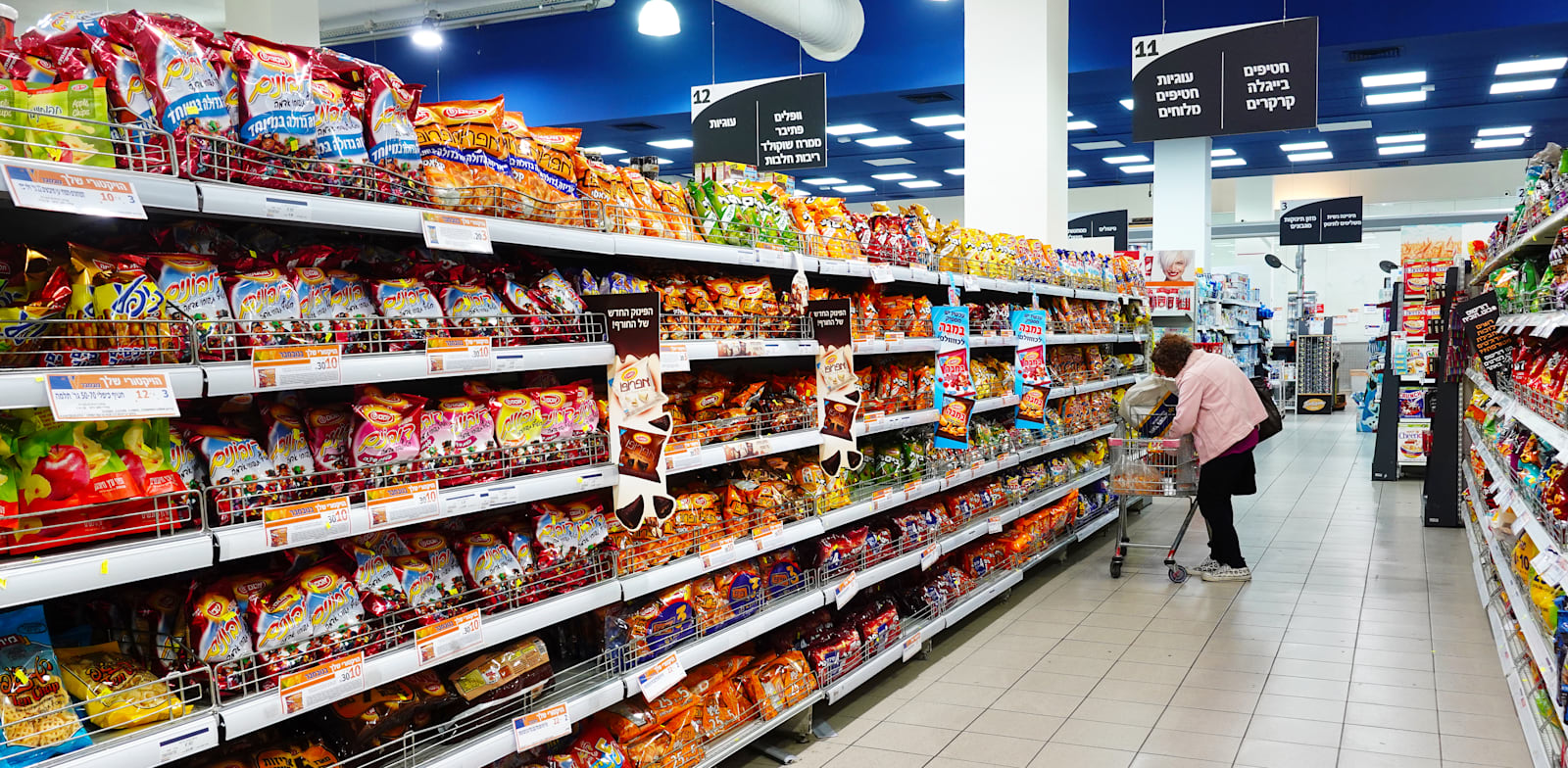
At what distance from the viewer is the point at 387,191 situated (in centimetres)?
229

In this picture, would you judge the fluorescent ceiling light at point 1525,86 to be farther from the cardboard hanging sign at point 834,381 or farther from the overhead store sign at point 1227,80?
the cardboard hanging sign at point 834,381

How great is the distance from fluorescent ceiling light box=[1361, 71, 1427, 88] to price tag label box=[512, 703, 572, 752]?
10905 mm

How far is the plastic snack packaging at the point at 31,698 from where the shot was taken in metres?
1.67

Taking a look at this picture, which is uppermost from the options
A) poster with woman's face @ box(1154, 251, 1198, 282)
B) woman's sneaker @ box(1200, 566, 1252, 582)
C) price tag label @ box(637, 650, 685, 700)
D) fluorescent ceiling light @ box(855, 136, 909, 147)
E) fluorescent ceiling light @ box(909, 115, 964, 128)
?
fluorescent ceiling light @ box(855, 136, 909, 147)

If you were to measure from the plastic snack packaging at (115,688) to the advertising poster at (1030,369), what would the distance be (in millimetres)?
4470

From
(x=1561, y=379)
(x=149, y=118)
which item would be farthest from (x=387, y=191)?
(x=1561, y=379)

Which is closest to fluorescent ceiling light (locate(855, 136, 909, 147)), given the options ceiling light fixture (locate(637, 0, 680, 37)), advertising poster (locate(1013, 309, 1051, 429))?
ceiling light fixture (locate(637, 0, 680, 37))

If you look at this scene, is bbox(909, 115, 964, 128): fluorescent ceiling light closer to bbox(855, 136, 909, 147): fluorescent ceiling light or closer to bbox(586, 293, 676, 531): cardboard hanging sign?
bbox(855, 136, 909, 147): fluorescent ceiling light

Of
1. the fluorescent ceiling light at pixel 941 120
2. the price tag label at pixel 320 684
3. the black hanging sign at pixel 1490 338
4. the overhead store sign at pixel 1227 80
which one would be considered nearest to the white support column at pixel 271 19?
the overhead store sign at pixel 1227 80

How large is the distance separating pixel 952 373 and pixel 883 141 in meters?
10.3

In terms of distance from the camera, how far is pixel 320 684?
2078mm

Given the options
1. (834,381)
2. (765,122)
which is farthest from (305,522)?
(765,122)

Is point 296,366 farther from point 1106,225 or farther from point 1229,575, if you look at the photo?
point 1106,225

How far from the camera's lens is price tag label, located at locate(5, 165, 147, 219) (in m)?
1.57
